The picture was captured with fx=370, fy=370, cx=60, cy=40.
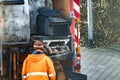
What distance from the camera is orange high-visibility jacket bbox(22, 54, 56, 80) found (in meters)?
5.20

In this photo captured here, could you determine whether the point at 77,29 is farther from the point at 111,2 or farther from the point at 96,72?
the point at 111,2

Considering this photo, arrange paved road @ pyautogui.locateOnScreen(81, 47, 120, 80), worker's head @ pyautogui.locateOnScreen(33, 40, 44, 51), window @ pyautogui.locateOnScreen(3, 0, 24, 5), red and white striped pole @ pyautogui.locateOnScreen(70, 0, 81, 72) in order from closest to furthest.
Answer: worker's head @ pyautogui.locateOnScreen(33, 40, 44, 51)
window @ pyautogui.locateOnScreen(3, 0, 24, 5)
red and white striped pole @ pyautogui.locateOnScreen(70, 0, 81, 72)
paved road @ pyautogui.locateOnScreen(81, 47, 120, 80)

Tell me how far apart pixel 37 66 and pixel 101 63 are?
462 cm

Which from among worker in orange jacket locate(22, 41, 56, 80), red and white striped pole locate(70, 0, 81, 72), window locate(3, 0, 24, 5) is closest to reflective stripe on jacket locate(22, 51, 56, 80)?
worker in orange jacket locate(22, 41, 56, 80)

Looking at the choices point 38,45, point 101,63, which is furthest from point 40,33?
point 101,63

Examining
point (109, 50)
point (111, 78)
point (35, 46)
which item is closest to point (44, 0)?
point (35, 46)

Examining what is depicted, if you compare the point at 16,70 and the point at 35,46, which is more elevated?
the point at 35,46

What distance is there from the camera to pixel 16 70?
5.39 m

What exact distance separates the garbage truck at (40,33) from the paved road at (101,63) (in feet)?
6.48

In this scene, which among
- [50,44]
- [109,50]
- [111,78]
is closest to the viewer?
[50,44]

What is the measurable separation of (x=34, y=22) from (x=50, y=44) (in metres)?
0.53

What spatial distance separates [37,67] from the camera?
5.20 metres

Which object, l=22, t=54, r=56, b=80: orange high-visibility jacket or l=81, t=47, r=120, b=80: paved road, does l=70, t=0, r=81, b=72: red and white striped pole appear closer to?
l=22, t=54, r=56, b=80: orange high-visibility jacket

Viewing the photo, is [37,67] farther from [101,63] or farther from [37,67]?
[101,63]
